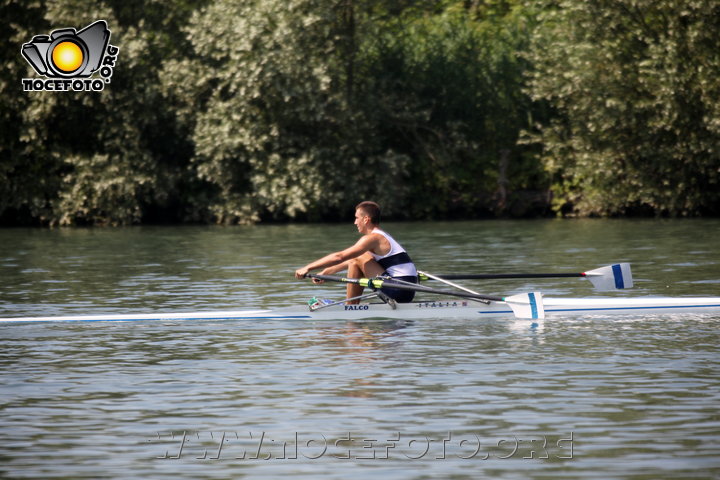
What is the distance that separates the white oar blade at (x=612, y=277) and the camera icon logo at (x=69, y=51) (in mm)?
31257

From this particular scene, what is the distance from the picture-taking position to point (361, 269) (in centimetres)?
1641

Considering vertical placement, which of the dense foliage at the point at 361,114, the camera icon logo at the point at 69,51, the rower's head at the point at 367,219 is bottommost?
the rower's head at the point at 367,219

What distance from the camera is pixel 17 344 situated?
47.1 feet

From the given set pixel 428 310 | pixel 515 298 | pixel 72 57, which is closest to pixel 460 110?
pixel 72 57

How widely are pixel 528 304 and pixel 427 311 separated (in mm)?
1267

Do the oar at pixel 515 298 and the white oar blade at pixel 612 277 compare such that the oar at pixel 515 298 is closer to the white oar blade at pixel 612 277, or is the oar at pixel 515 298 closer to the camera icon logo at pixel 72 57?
the white oar blade at pixel 612 277

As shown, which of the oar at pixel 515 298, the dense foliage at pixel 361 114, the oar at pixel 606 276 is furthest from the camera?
the dense foliage at pixel 361 114

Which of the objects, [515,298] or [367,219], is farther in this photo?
[367,219]

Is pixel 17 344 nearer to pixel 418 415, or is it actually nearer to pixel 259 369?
pixel 259 369

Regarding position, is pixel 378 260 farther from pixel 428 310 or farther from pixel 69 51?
pixel 69 51

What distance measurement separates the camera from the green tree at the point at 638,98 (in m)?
41.3

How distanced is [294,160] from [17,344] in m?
30.8

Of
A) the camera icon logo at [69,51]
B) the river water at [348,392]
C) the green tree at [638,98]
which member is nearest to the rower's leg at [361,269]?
the river water at [348,392]

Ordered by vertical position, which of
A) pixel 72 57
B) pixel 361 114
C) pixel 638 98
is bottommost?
pixel 638 98
